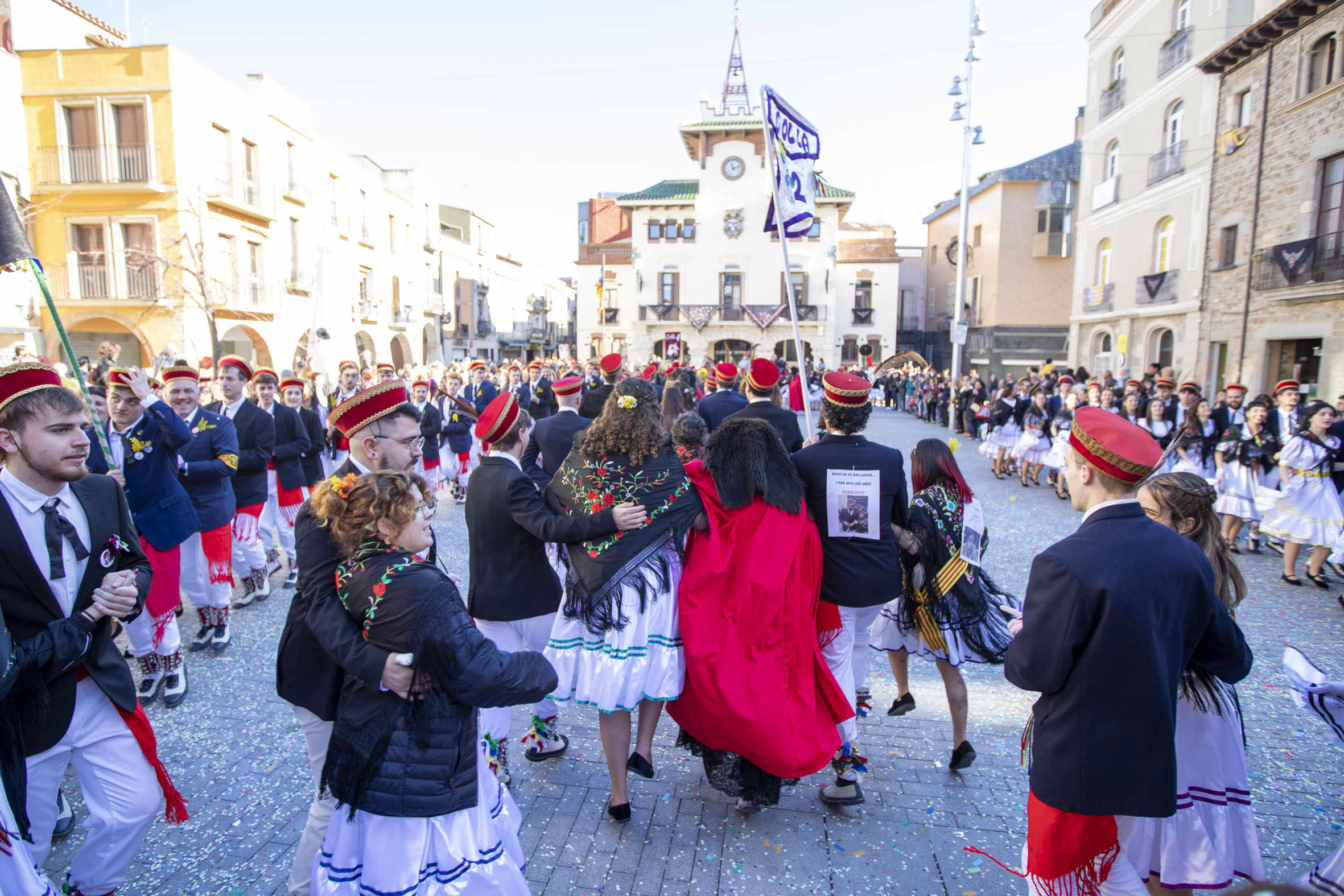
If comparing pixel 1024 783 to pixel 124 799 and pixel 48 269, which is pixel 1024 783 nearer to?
pixel 124 799

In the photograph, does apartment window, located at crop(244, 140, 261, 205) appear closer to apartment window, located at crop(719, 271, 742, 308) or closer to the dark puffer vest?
apartment window, located at crop(719, 271, 742, 308)

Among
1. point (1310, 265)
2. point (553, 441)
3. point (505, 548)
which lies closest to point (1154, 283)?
point (1310, 265)

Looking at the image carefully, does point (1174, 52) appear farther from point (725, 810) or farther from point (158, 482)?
point (158, 482)

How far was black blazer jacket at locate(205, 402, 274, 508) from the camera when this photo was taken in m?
5.64

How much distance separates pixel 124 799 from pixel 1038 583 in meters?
3.08

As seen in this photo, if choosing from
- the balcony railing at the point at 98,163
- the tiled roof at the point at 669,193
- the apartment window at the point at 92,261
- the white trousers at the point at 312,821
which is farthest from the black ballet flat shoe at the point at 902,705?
the tiled roof at the point at 669,193

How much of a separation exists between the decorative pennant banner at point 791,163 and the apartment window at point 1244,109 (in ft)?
48.5

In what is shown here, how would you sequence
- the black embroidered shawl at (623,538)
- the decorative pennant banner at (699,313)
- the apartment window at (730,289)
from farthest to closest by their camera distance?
1. the apartment window at (730,289)
2. the decorative pennant banner at (699,313)
3. the black embroidered shawl at (623,538)

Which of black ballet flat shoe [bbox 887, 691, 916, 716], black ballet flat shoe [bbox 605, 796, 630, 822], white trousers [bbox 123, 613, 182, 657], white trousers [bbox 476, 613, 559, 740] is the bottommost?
black ballet flat shoe [bbox 605, 796, 630, 822]

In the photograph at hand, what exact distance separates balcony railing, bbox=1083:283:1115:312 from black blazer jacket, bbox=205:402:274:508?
2329 cm

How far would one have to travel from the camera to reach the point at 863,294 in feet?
125

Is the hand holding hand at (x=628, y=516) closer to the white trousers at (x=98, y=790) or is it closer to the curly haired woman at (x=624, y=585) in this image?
the curly haired woman at (x=624, y=585)

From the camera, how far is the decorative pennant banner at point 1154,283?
18734 mm

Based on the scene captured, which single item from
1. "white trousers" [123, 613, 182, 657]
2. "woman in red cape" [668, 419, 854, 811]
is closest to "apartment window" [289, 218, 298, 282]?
"white trousers" [123, 613, 182, 657]
